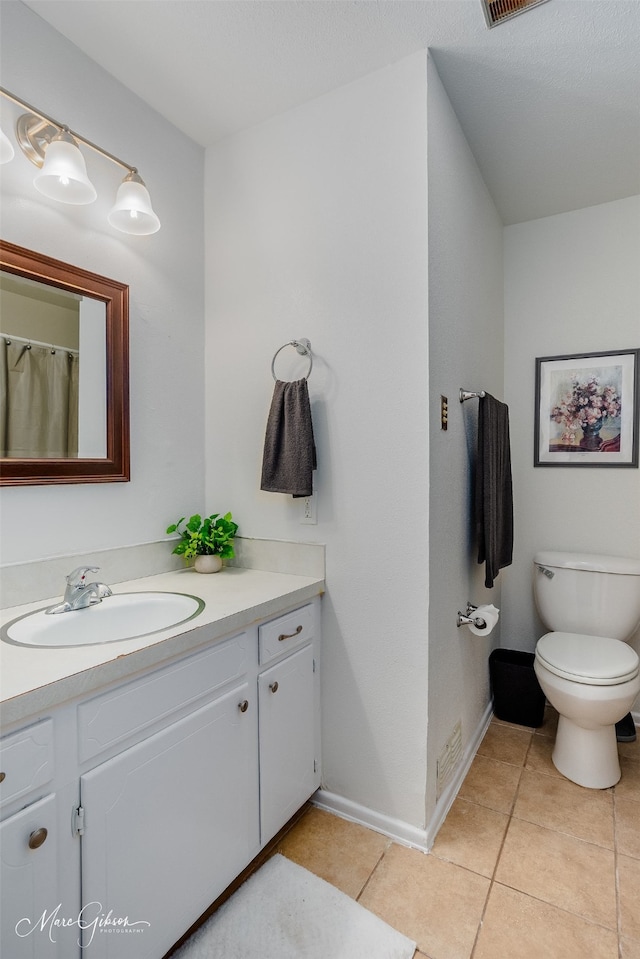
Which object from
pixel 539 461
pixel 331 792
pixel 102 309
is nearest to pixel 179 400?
pixel 102 309

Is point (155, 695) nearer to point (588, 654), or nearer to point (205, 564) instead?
point (205, 564)

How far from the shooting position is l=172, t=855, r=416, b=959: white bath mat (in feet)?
4.01

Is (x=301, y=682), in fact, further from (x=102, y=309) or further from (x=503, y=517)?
(x=102, y=309)

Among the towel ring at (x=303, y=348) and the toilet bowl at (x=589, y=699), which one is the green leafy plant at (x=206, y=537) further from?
the toilet bowl at (x=589, y=699)

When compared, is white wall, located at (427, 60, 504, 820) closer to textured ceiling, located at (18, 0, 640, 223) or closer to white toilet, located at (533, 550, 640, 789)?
textured ceiling, located at (18, 0, 640, 223)

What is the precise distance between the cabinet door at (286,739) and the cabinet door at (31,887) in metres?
0.62

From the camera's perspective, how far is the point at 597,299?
7.92ft

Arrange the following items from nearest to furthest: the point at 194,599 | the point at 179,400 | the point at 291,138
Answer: the point at 194,599
the point at 291,138
the point at 179,400

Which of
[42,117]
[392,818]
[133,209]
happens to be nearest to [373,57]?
[133,209]

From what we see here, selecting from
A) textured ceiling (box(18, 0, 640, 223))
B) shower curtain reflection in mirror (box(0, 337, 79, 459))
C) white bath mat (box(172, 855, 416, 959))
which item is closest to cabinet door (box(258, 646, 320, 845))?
white bath mat (box(172, 855, 416, 959))

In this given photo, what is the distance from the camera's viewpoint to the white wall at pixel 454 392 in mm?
1569

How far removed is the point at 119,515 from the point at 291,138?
1485mm

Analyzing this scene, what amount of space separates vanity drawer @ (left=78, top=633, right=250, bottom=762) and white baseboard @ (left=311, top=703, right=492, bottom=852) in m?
0.74

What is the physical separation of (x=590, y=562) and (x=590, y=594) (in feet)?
0.47
